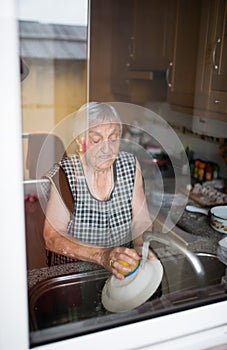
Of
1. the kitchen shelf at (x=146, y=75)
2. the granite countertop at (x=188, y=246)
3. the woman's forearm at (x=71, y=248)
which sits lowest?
the granite countertop at (x=188, y=246)

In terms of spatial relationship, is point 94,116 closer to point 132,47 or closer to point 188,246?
point 188,246

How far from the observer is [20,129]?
1.02 ft

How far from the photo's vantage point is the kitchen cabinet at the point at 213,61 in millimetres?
843

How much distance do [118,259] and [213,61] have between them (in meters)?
0.62

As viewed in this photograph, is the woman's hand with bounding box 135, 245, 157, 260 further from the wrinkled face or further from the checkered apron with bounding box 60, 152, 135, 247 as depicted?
the wrinkled face

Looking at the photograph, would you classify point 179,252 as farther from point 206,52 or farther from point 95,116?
point 206,52

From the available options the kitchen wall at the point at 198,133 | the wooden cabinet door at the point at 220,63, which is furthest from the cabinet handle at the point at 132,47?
the wooden cabinet door at the point at 220,63

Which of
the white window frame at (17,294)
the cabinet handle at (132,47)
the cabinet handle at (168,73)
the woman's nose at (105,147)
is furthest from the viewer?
the cabinet handle at (132,47)

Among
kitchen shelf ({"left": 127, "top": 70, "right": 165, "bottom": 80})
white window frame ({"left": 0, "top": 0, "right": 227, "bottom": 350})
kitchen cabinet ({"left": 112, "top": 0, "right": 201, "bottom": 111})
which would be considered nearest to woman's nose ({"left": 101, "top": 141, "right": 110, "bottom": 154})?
white window frame ({"left": 0, "top": 0, "right": 227, "bottom": 350})

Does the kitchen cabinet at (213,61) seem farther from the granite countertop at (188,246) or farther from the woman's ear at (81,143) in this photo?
the woman's ear at (81,143)

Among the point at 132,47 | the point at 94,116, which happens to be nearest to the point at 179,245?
the point at 94,116

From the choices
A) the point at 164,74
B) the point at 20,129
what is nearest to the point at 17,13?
the point at 20,129

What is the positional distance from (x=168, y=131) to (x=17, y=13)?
0.58m

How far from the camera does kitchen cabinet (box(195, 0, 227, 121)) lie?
0.84m
